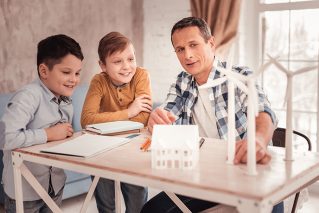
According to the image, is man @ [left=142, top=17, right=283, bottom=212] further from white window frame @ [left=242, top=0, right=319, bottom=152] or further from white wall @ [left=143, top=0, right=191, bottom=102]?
white wall @ [left=143, top=0, right=191, bottom=102]

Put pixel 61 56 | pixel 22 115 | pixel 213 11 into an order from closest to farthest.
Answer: pixel 22 115
pixel 61 56
pixel 213 11

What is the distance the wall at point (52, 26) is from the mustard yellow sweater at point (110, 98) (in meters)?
1.67

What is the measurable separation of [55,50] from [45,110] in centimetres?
30

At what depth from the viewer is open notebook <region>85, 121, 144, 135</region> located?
2262mm

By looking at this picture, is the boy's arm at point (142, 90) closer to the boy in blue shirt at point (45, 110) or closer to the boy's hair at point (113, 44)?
the boy's hair at point (113, 44)

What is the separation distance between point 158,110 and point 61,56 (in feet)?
1.80

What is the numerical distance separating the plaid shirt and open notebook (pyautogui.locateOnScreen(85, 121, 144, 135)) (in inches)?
7.7

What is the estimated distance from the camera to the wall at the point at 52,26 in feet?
12.9

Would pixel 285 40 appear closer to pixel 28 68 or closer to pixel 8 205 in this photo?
pixel 28 68

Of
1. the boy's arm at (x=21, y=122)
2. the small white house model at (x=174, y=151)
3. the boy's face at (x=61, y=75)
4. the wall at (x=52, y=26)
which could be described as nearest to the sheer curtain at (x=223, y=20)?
the wall at (x=52, y=26)

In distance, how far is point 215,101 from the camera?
7.55 ft

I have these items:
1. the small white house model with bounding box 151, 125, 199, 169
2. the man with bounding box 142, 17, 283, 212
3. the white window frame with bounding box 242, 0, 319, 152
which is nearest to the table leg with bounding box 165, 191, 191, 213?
the man with bounding box 142, 17, 283, 212

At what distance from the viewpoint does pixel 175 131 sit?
1.75 meters

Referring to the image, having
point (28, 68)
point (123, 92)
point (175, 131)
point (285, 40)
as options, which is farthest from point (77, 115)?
point (175, 131)
